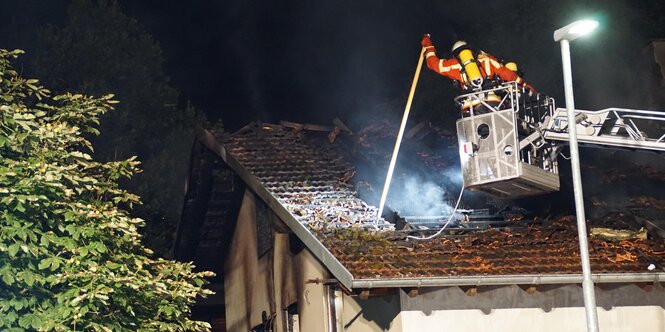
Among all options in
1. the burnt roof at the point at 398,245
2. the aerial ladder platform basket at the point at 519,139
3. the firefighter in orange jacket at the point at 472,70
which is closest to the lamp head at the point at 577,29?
the aerial ladder platform basket at the point at 519,139

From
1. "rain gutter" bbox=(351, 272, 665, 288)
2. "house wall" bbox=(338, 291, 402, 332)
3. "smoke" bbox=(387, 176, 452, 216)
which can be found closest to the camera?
"rain gutter" bbox=(351, 272, 665, 288)

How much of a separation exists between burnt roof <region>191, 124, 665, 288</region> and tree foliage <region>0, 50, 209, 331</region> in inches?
98.3

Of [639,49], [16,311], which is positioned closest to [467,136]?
[16,311]

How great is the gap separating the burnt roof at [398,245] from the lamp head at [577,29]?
3.87 metres

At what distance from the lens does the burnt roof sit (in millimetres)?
18203

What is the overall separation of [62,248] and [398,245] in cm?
536

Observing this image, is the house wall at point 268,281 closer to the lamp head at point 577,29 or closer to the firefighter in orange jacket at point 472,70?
the firefighter in orange jacket at point 472,70

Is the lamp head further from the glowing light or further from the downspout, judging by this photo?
the downspout

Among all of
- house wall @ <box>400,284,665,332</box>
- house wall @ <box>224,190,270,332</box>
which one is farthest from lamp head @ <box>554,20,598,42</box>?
house wall @ <box>224,190,270,332</box>

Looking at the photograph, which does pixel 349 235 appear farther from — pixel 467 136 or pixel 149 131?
pixel 149 131

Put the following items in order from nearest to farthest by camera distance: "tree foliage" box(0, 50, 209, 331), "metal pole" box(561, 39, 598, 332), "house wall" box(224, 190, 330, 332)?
1. "metal pole" box(561, 39, 598, 332)
2. "tree foliage" box(0, 50, 209, 331)
3. "house wall" box(224, 190, 330, 332)

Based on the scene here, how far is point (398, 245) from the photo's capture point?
1930 cm

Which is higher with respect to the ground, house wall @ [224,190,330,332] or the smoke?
the smoke

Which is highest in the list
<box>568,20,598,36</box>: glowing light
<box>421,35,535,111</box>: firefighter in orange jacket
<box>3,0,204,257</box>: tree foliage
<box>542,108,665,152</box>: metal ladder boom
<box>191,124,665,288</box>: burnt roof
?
<box>3,0,204,257</box>: tree foliage
